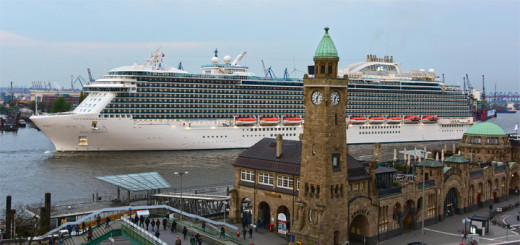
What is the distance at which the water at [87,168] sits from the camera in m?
66.3

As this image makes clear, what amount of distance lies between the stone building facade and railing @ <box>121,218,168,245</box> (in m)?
10.3

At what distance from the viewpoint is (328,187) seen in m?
39.6

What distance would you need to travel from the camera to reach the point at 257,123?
4737 inches

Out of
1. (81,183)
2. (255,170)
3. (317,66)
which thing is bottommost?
(81,183)

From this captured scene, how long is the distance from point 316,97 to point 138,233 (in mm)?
15910

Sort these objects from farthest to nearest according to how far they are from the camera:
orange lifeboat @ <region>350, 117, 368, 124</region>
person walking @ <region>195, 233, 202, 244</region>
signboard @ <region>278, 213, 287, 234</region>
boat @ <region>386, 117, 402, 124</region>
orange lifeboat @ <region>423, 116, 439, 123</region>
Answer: orange lifeboat @ <region>423, 116, 439, 123</region>
boat @ <region>386, 117, 402, 124</region>
orange lifeboat @ <region>350, 117, 368, 124</region>
signboard @ <region>278, 213, 287, 234</region>
person walking @ <region>195, 233, 202, 244</region>

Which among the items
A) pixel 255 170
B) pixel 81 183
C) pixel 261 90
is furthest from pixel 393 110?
pixel 255 170

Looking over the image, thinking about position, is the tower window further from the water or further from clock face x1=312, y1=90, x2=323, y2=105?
the water

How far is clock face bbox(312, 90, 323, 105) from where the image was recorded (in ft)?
132

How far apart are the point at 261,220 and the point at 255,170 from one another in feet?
13.8

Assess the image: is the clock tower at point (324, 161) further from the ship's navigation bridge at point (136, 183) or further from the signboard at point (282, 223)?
the ship's navigation bridge at point (136, 183)

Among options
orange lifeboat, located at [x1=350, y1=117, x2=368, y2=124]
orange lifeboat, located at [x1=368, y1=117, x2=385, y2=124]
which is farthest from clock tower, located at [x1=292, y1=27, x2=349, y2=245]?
orange lifeboat, located at [x1=368, y1=117, x2=385, y2=124]

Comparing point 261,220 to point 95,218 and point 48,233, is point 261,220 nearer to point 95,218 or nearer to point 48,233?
point 95,218

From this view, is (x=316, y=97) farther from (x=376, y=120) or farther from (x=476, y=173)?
(x=376, y=120)
